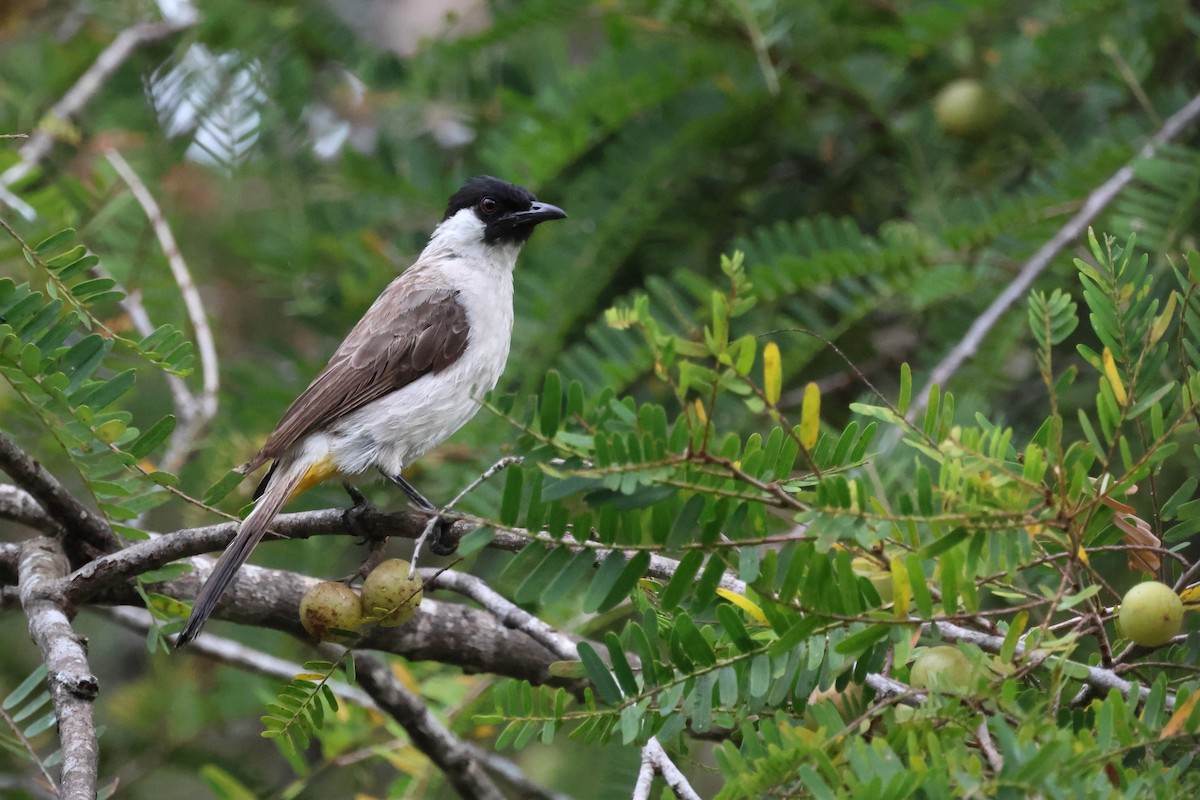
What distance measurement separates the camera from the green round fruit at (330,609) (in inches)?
Answer: 73.4

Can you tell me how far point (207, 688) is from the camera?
4.34 m

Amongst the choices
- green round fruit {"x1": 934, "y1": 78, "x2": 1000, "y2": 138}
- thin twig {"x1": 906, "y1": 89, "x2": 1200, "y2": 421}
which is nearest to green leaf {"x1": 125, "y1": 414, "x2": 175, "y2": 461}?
thin twig {"x1": 906, "y1": 89, "x2": 1200, "y2": 421}

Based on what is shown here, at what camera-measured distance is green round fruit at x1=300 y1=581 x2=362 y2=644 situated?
73.4 inches

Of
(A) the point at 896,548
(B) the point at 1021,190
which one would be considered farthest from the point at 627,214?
(A) the point at 896,548

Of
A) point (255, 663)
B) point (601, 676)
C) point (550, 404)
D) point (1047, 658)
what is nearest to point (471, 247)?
point (255, 663)

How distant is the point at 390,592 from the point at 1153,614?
42.9 inches

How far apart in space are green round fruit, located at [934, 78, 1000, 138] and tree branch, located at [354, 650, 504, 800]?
2380 mm

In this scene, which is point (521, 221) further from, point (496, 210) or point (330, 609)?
point (330, 609)

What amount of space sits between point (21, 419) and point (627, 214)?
1.74 meters

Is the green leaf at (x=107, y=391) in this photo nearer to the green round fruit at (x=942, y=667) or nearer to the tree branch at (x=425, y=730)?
the tree branch at (x=425, y=730)

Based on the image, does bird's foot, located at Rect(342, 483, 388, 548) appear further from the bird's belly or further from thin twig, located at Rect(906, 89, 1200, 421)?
thin twig, located at Rect(906, 89, 1200, 421)

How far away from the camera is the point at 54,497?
2.20 m

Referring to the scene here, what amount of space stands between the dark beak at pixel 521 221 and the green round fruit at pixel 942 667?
2.26 m

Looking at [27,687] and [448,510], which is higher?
[448,510]
